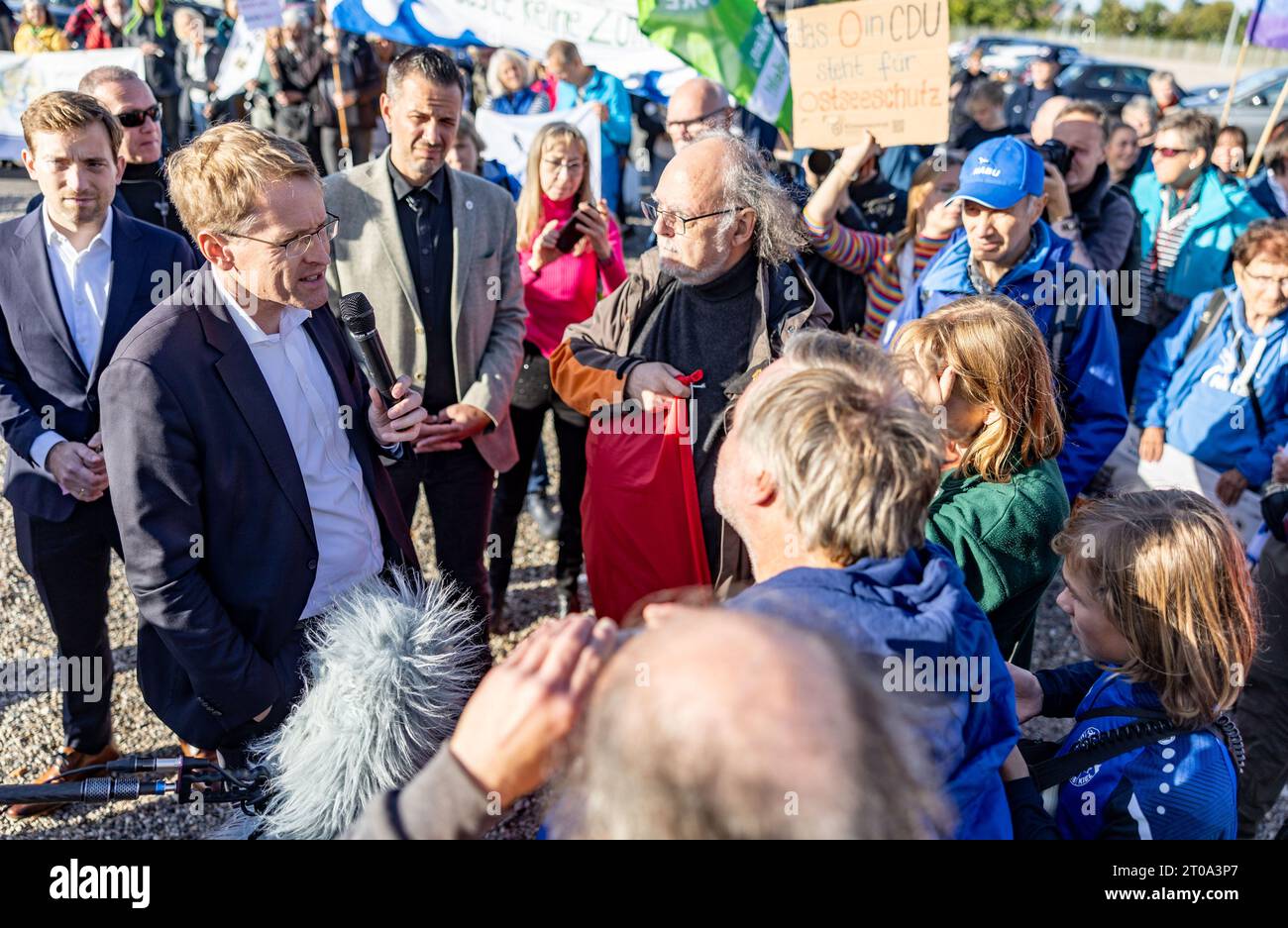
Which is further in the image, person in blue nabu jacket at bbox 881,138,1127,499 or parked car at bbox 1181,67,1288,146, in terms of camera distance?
parked car at bbox 1181,67,1288,146

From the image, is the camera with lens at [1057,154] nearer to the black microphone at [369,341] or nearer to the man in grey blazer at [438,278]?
the man in grey blazer at [438,278]

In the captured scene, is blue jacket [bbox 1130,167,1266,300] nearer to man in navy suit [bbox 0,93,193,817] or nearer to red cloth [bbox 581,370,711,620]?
red cloth [bbox 581,370,711,620]

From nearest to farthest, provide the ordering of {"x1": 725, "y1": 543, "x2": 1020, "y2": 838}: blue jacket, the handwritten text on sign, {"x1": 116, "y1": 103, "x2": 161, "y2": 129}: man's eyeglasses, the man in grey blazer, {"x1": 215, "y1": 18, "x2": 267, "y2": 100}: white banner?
{"x1": 725, "y1": 543, "x2": 1020, "y2": 838}: blue jacket < the man in grey blazer < {"x1": 116, "y1": 103, "x2": 161, "y2": 129}: man's eyeglasses < the handwritten text on sign < {"x1": 215, "y1": 18, "x2": 267, "y2": 100}: white banner

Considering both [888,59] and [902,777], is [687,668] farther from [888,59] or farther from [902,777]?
[888,59]

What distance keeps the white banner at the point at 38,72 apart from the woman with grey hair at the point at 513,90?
4529 millimetres

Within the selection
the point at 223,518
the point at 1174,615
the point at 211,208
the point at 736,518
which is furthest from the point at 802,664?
the point at 211,208

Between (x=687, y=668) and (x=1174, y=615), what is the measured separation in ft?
4.60

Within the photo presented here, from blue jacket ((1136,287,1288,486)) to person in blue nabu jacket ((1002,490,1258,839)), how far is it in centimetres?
235

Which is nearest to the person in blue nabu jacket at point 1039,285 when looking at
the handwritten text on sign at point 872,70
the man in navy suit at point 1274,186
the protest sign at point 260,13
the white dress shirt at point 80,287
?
the handwritten text on sign at point 872,70

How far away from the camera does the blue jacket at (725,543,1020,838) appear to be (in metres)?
1.33

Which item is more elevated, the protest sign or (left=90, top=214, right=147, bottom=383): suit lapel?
the protest sign

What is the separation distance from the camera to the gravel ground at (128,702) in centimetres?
316

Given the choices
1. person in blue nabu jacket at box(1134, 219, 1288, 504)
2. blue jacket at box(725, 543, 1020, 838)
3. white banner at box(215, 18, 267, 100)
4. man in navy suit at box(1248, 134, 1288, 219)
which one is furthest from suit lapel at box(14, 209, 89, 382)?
white banner at box(215, 18, 267, 100)

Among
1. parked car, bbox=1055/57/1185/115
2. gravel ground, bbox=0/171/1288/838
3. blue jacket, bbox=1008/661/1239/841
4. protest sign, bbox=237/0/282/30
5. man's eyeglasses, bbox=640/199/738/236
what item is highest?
parked car, bbox=1055/57/1185/115
